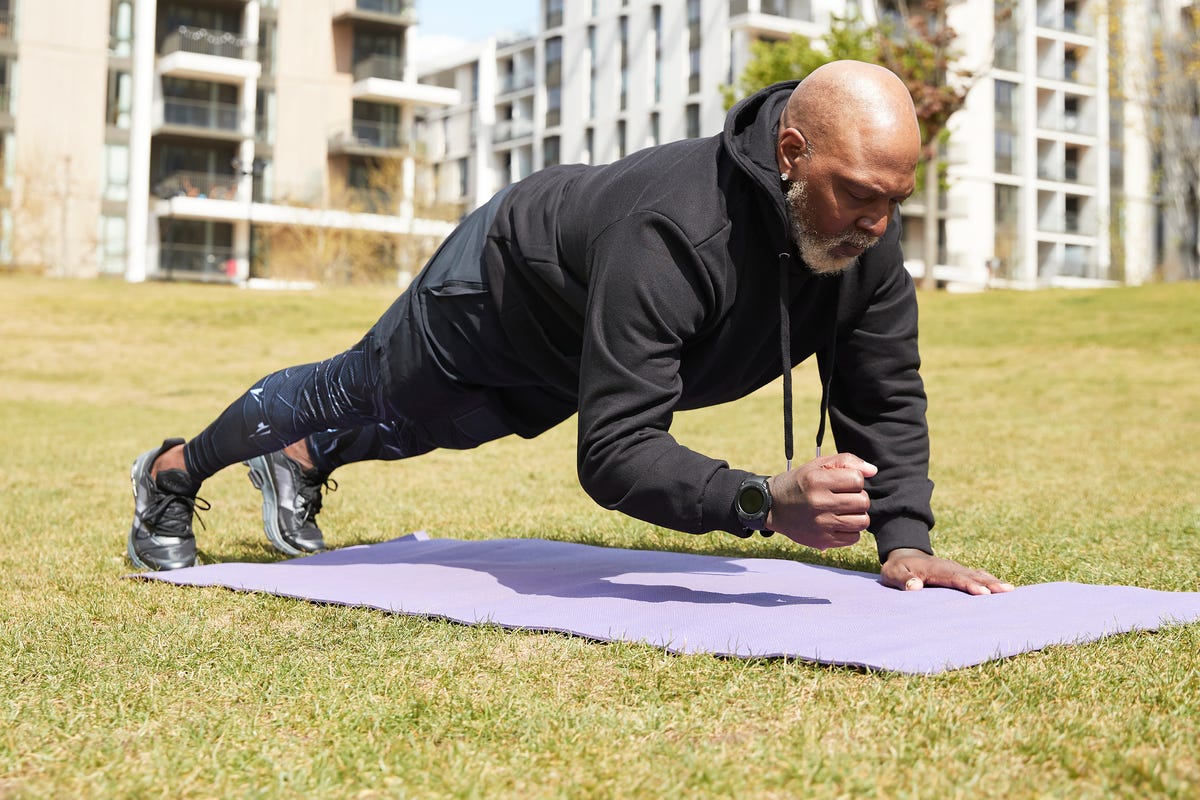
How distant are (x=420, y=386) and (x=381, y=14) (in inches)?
1724

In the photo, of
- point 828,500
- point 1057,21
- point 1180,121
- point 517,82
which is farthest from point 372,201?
point 828,500

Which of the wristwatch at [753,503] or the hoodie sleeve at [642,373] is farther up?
the hoodie sleeve at [642,373]

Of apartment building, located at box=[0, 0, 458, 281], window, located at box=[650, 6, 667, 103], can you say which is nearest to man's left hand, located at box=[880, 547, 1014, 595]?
apartment building, located at box=[0, 0, 458, 281]

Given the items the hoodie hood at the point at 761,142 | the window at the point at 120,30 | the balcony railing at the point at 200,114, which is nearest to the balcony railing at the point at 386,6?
the balcony railing at the point at 200,114

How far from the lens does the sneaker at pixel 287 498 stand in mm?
5016

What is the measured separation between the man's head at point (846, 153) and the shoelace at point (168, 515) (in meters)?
2.63

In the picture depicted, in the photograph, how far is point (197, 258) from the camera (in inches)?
1666

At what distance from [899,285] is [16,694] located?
8.41ft

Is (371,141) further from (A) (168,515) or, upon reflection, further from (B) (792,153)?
(B) (792,153)

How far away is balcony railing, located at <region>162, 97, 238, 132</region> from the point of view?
4200cm

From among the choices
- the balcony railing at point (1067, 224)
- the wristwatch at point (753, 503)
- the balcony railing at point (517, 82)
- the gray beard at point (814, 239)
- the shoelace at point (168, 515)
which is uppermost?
the balcony railing at point (517, 82)

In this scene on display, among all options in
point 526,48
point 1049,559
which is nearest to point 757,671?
point 1049,559

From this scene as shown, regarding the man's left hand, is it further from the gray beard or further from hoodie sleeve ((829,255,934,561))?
the gray beard

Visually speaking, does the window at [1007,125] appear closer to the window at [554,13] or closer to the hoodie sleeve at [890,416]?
the window at [554,13]
